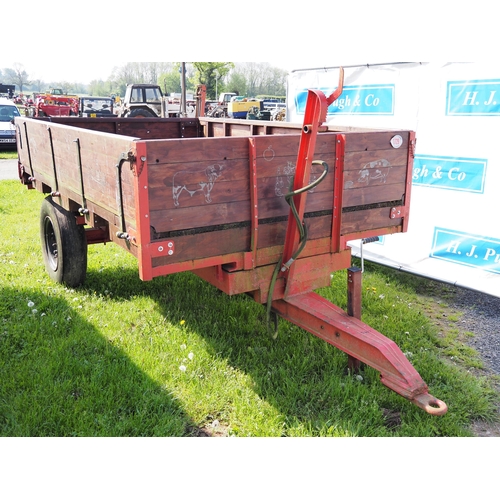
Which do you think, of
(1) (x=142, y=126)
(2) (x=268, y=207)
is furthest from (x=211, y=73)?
(2) (x=268, y=207)

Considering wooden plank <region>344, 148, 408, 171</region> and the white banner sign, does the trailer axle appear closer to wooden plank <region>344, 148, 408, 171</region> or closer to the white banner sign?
wooden plank <region>344, 148, 408, 171</region>

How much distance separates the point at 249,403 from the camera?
338 centimetres

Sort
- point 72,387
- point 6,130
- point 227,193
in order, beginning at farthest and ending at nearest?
1. point 6,130
2. point 72,387
3. point 227,193

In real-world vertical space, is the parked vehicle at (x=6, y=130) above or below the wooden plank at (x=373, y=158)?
below

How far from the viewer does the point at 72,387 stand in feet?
11.4

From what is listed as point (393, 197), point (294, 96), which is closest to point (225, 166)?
point (393, 197)

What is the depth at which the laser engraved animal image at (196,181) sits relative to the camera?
2.92 meters

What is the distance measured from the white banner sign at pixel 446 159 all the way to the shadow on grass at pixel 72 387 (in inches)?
128

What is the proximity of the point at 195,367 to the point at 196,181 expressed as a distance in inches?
58.4

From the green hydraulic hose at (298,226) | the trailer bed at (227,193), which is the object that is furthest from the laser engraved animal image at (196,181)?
the green hydraulic hose at (298,226)

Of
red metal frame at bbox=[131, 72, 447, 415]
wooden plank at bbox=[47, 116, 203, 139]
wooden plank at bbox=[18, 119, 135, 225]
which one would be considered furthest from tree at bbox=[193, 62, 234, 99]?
red metal frame at bbox=[131, 72, 447, 415]

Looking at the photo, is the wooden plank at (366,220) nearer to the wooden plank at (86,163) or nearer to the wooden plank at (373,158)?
the wooden plank at (373,158)

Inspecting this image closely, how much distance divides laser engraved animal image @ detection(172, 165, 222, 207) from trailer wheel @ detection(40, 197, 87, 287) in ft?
7.23

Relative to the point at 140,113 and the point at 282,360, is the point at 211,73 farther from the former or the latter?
the point at 282,360
